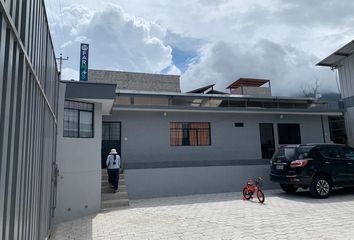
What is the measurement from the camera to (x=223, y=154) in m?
15.1

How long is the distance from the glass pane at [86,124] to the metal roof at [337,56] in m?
15.1

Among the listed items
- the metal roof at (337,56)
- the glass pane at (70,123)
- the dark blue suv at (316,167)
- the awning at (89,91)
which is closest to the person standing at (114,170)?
the glass pane at (70,123)

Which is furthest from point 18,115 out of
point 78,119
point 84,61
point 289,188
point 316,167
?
point 84,61

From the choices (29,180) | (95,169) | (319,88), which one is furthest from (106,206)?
(319,88)

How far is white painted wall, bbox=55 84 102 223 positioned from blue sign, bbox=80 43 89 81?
343 inches

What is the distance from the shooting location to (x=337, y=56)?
58.5ft

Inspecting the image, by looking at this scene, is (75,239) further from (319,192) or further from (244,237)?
(319,192)

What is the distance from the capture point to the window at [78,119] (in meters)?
8.80

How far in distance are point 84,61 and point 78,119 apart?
930cm

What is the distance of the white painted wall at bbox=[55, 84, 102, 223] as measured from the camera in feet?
27.9

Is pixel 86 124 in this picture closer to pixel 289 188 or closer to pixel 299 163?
pixel 299 163

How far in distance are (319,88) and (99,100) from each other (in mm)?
35504

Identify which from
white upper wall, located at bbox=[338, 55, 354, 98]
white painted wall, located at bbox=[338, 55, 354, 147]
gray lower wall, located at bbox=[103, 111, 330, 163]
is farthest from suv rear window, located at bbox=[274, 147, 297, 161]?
white upper wall, located at bbox=[338, 55, 354, 98]

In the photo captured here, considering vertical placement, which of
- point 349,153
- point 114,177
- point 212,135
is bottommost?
point 114,177
